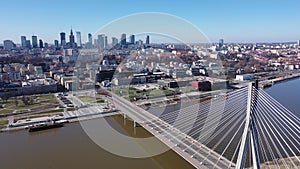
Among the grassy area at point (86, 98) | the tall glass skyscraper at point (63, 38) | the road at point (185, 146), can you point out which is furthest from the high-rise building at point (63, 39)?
the road at point (185, 146)

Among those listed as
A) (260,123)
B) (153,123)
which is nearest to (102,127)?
(153,123)

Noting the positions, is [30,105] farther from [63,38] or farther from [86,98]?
[63,38]

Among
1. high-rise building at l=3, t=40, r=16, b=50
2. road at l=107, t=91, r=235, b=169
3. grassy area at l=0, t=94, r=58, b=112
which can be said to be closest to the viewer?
road at l=107, t=91, r=235, b=169

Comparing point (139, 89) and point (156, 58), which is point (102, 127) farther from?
point (156, 58)

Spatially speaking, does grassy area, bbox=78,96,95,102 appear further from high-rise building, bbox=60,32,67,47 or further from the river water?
high-rise building, bbox=60,32,67,47

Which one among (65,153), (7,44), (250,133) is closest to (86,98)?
(65,153)

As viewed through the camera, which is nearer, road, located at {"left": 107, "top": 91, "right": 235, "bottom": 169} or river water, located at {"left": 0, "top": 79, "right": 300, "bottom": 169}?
road, located at {"left": 107, "top": 91, "right": 235, "bottom": 169}

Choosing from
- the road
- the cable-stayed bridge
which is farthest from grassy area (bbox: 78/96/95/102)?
the road
